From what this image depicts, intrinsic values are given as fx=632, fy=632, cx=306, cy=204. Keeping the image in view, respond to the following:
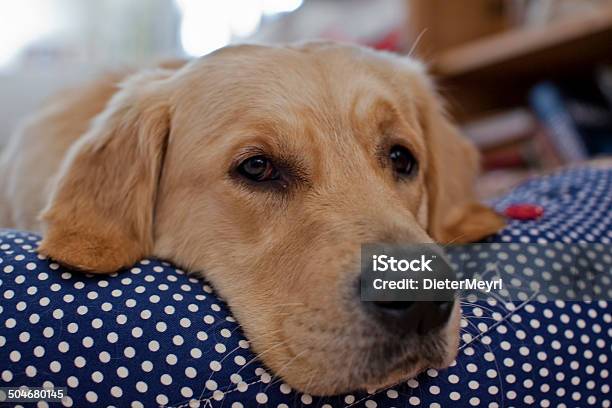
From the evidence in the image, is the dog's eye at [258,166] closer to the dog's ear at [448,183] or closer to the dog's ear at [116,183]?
the dog's ear at [116,183]

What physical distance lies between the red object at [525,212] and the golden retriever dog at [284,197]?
0.06 metres

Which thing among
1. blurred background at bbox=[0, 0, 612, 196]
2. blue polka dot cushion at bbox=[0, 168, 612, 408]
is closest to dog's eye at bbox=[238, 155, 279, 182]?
blue polka dot cushion at bbox=[0, 168, 612, 408]

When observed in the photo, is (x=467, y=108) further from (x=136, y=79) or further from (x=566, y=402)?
(x=566, y=402)

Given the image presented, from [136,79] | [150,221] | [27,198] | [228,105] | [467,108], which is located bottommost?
[467,108]

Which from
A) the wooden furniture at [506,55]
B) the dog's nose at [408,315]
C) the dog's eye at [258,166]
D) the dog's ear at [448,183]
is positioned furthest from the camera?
the wooden furniture at [506,55]

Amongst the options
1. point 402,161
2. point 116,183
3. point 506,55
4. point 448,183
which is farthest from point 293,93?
point 506,55

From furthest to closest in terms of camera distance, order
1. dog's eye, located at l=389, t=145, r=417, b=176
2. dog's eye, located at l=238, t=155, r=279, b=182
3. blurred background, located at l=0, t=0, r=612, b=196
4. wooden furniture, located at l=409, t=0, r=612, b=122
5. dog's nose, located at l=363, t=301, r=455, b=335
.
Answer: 1. blurred background, located at l=0, t=0, r=612, b=196
2. wooden furniture, located at l=409, t=0, r=612, b=122
3. dog's eye, located at l=389, t=145, r=417, b=176
4. dog's eye, located at l=238, t=155, r=279, b=182
5. dog's nose, located at l=363, t=301, r=455, b=335

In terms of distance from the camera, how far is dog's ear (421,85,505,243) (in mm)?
1670

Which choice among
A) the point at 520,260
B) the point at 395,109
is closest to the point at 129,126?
the point at 395,109

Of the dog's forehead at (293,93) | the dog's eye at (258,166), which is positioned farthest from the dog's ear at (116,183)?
the dog's eye at (258,166)

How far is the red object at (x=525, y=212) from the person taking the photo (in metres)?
1.53

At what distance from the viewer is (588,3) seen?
3301mm

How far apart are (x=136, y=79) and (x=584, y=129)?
230 centimetres

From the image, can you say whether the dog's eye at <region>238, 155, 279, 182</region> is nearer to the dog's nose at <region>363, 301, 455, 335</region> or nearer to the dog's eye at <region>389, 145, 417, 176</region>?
the dog's eye at <region>389, 145, 417, 176</region>
